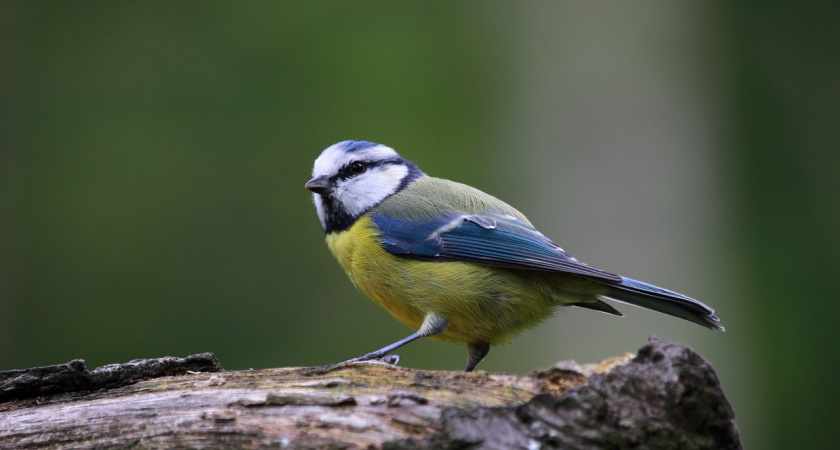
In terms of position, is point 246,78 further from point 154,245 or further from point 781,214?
point 781,214

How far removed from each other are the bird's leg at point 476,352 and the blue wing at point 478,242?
41 cm

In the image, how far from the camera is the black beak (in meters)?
3.52

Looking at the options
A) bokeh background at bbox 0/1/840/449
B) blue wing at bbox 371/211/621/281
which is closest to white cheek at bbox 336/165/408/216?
blue wing at bbox 371/211/621/281

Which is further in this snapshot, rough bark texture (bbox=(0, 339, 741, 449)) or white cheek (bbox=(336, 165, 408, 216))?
white cheek (bbox=(336, 165, 408, 216))

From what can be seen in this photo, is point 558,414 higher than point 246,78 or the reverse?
the reverse

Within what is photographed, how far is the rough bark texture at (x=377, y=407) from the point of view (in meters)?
1.85

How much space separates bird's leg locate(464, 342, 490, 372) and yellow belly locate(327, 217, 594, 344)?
6cm

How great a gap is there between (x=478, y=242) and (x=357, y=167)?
2.64 ft

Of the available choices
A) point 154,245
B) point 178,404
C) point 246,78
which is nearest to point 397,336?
point 154,245

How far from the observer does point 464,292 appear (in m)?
3.06

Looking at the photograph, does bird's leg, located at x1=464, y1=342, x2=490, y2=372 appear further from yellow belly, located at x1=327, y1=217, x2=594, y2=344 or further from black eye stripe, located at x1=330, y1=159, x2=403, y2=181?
black eye stripe, located at x1=330, y1=159, x2=403, y2=181

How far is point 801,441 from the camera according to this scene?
18.0ft

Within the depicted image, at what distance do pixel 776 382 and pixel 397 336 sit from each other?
113 inches

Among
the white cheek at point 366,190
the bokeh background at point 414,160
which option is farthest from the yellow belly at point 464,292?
the bokeh background at point 414,160
